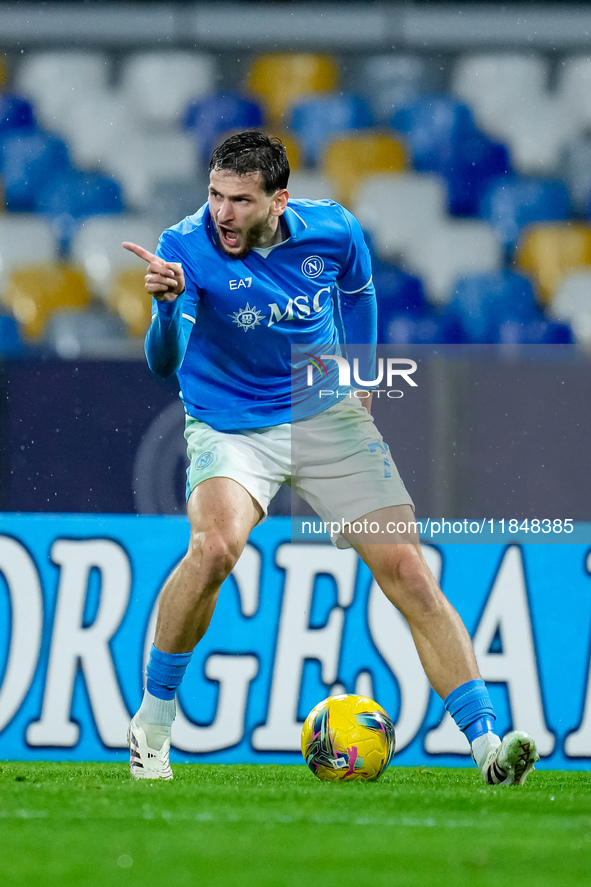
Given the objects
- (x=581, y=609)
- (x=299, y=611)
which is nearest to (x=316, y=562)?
(x=299, y=611)

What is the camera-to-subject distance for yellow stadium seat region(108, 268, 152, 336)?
635 centimetres

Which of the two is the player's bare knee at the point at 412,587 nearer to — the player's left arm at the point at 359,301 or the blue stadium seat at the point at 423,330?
the player's left arm at the point at 359,301

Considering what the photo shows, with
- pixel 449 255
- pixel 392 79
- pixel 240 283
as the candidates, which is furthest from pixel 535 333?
pixel 240 283

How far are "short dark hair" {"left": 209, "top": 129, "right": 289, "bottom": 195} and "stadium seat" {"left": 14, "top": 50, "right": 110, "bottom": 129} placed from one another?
184 inches

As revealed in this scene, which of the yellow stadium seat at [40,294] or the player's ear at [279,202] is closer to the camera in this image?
the player's ear at [279,202]

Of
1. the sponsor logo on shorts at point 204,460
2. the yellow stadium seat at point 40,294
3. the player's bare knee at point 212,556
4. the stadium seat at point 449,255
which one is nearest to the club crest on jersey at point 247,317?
the sponsor logo on shorts at point 204,460

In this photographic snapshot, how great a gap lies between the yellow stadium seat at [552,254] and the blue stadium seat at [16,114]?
3.10 meters

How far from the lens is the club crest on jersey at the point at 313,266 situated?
12.0 feet

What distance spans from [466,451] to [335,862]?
2925 millimetres

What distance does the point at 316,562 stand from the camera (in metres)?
4.41

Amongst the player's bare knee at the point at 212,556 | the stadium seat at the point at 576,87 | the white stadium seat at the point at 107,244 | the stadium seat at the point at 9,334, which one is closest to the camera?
the player's bare knee at the point at 212,556

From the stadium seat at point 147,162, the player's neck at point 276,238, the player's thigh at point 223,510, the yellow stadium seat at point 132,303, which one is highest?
the stadium seat at point 147,162

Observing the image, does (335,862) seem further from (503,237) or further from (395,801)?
(503,237)

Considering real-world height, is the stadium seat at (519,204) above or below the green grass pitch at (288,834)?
above
